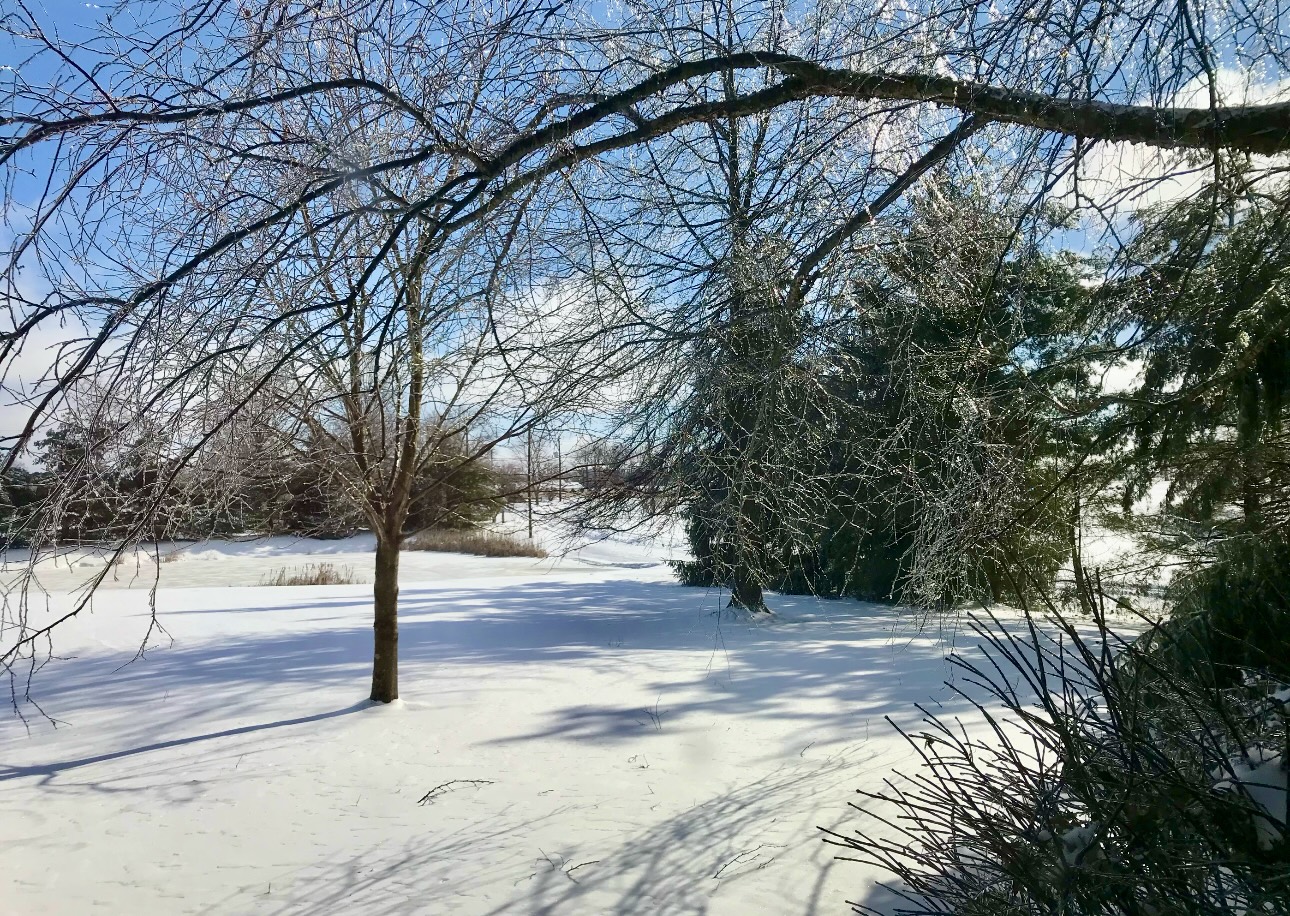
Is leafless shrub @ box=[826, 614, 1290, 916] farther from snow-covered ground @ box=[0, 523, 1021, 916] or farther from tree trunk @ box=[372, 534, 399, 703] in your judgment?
tree trunk @ box=[372, 534, 399, 703]

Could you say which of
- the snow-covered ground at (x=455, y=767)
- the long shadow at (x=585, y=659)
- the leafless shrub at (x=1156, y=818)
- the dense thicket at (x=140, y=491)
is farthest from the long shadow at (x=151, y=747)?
the leafless shrub at (x=1156, y=818)

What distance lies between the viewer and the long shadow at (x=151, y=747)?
271 inches

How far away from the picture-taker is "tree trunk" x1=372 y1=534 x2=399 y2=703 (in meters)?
8.51

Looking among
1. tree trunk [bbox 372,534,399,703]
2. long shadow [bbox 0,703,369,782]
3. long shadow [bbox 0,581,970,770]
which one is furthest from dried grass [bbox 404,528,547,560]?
long shadow [bbox 0,703,369,782]

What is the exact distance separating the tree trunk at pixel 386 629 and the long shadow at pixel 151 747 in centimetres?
23

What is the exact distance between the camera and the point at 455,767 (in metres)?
6.91

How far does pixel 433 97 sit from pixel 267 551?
1138 inches

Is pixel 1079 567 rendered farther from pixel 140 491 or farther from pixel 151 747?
pixel 151 747

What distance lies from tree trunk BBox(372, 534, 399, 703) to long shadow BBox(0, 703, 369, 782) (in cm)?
23

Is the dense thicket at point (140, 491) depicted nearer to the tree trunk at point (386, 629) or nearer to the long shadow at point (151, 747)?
the tree trunk at point (386, 629)

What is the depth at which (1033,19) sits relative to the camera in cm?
299

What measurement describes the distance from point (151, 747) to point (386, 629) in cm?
207

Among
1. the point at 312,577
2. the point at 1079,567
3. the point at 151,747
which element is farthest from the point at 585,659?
the point at 312,577

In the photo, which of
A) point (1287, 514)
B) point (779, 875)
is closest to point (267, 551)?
point (779, 875)
